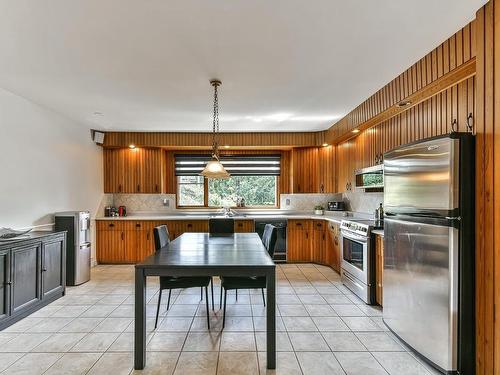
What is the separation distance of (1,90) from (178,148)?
2.91m

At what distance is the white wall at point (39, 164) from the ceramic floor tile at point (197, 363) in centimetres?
269

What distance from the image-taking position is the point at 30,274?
3234 mm

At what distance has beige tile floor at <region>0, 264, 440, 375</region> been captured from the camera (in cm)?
223

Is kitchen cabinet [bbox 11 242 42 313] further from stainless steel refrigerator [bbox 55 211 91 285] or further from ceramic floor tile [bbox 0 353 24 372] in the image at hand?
stainless steel refrigerator [bbox 55 211 91 285]

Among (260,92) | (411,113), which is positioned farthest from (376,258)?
(260,92)

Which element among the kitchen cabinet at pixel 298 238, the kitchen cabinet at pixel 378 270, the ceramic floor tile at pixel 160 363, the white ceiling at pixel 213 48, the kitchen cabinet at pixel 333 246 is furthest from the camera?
the kitchen cabinet at pixel 298 238

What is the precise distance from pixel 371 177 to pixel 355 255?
3.61 ft

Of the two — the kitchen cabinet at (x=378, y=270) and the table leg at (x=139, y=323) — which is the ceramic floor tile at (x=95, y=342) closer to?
the table leg at (x=139, y=323)

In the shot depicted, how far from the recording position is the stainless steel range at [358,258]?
11.3 ft

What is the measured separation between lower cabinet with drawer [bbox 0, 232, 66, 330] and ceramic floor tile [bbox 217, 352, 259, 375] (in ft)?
7.21

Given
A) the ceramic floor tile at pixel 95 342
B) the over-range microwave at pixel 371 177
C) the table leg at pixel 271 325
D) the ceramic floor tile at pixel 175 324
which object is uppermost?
the over-range microwave at pixel 371 177

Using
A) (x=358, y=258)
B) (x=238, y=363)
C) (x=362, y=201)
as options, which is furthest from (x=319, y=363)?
(x=362, y=201)

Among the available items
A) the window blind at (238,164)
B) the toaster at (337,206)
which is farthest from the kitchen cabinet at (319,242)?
the window blind at (238,164)

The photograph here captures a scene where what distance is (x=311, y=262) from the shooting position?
5.54 metres
